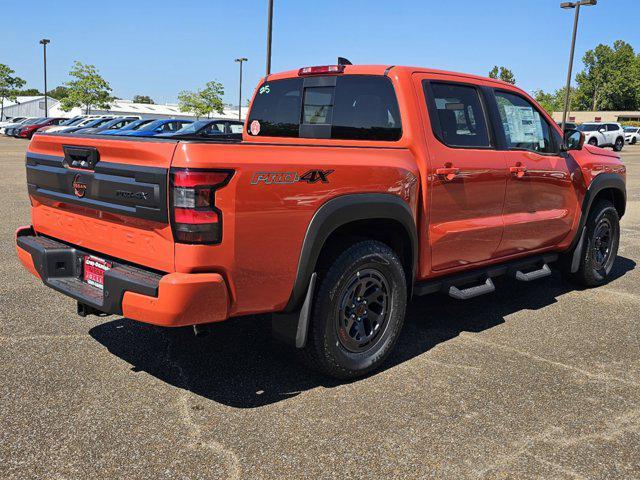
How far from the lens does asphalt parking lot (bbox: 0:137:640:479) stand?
9.04 ft

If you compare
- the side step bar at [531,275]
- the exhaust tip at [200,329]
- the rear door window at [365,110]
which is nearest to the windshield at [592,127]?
the side step bar at [531,275]

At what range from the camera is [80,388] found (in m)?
3.42

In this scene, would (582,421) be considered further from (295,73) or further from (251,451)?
(295,73)

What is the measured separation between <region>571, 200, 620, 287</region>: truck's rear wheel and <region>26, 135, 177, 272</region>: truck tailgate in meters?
4.39

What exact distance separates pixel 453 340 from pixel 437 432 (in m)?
1.46

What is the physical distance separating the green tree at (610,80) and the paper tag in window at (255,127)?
114m

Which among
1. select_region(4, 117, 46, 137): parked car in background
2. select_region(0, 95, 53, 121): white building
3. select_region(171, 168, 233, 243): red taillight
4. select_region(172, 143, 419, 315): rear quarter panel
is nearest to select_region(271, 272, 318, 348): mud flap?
select_region(172, 143, 419, 315): rear quarter panel

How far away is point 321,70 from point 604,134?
3715 cm

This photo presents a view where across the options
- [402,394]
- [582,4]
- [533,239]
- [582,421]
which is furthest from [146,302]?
[582,4]

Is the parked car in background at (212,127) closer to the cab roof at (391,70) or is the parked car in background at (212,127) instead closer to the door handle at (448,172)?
the cab roof at (391,70)

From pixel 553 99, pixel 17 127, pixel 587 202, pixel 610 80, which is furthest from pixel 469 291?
pixel 553 99

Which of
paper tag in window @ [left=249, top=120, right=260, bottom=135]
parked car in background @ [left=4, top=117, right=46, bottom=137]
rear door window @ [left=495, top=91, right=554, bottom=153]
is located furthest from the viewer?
parked car in background @ [left=4, top=117, right=46, bottom=137]

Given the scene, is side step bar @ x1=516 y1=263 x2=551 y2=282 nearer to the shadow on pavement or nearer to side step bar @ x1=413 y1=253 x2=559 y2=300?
side step bar @ x1=413 y1=253 x2=559 y2=300

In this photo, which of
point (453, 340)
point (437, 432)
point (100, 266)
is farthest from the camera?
point (453, 340)
